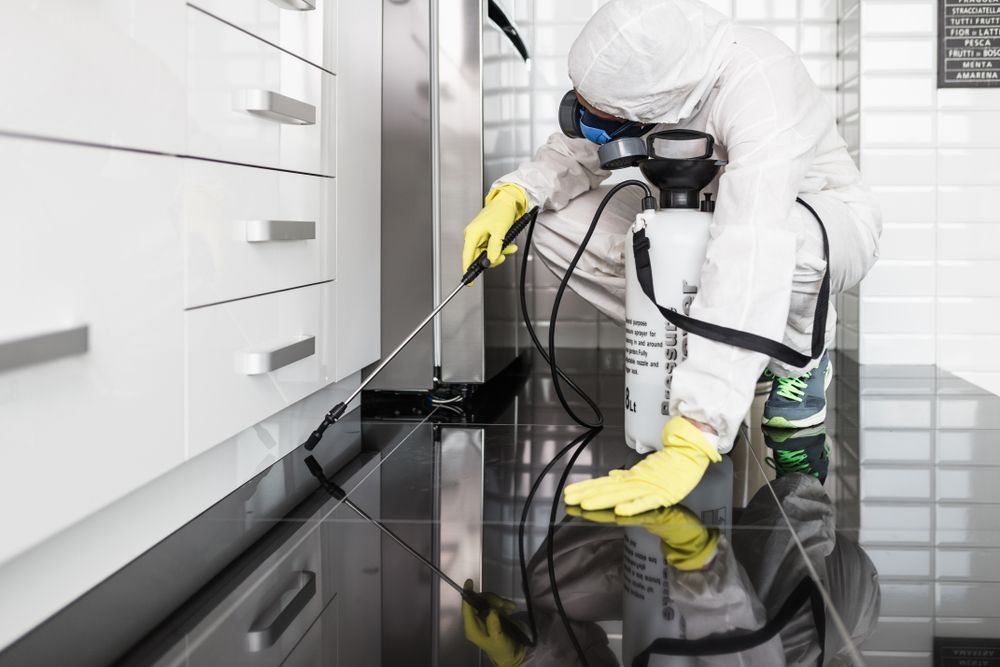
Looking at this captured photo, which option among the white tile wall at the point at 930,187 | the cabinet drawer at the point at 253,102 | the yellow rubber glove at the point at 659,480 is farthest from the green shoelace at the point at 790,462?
the white tile wall at the point at 930,187

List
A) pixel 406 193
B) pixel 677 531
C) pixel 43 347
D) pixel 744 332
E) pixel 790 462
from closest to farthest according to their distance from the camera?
pixel 43 347 → pixel 677 531 → pixel 744 332 → pixel 790 462 → pixel 406 193

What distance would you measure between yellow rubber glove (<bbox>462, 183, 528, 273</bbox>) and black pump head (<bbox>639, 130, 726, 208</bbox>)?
0.97 ft

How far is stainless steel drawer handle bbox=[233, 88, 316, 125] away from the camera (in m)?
1.35

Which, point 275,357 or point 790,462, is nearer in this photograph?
point 275,357

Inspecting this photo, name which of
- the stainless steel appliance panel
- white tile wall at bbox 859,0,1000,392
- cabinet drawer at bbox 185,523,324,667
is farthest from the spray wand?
white tile wall at bbox 859,0,1000,392

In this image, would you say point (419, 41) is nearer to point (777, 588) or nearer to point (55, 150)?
point (55, 150)

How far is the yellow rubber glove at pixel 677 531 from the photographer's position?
116 centimetres

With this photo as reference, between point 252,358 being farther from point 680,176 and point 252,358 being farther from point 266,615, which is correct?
point 680,176

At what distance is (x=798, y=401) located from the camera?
1866mm

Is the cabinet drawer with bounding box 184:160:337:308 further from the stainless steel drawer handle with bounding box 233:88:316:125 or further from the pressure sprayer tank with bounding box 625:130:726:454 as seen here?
the pressure sprayer tank with bounding box 625:130:726:454

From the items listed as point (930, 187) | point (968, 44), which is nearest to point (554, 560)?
point (930, 187)

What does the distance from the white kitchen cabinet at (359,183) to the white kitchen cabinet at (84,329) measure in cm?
68

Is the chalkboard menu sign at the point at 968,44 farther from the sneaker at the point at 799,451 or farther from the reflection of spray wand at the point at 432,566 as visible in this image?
the reflection of spray wand at the point at 432,566

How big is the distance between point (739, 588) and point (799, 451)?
27.8 inches
